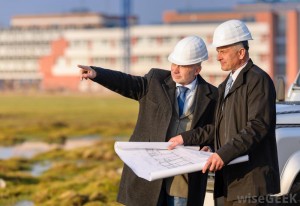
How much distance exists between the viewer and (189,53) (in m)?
5.53

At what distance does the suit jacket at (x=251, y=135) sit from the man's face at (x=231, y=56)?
0.06m

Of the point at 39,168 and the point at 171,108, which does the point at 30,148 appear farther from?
the point at 171,108

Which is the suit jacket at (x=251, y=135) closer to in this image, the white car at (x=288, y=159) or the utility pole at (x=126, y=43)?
the white car at (x=288, y=159)

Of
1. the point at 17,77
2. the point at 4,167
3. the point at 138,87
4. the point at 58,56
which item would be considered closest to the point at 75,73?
the point at 58,56

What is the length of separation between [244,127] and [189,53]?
2.19ft

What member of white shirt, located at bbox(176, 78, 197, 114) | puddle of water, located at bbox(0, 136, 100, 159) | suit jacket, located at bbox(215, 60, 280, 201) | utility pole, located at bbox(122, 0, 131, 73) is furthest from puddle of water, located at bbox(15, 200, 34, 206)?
utility pole, located at bbox(122, 0, 131, 73)

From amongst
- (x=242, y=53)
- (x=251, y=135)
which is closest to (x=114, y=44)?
(x=242, y=53)

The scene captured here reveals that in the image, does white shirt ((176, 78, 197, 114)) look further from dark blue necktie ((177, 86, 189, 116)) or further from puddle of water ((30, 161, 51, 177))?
puddle of water ((30, 161, 51, 177))

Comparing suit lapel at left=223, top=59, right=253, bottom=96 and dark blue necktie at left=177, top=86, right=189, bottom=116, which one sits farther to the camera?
dark blue necktie at left=177, top=86, right=189, bottom=116

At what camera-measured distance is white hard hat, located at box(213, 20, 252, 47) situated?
522 centimetres

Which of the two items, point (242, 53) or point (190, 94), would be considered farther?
point (190, 94)

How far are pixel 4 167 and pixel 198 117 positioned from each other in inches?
539

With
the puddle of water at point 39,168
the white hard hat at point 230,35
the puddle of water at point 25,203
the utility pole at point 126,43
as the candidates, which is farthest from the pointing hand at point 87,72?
the utility pole at point 126,43

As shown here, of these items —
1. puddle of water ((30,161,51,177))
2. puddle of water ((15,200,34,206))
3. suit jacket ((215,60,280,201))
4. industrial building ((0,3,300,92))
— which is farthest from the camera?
industrial building ((0,3,300,92))
